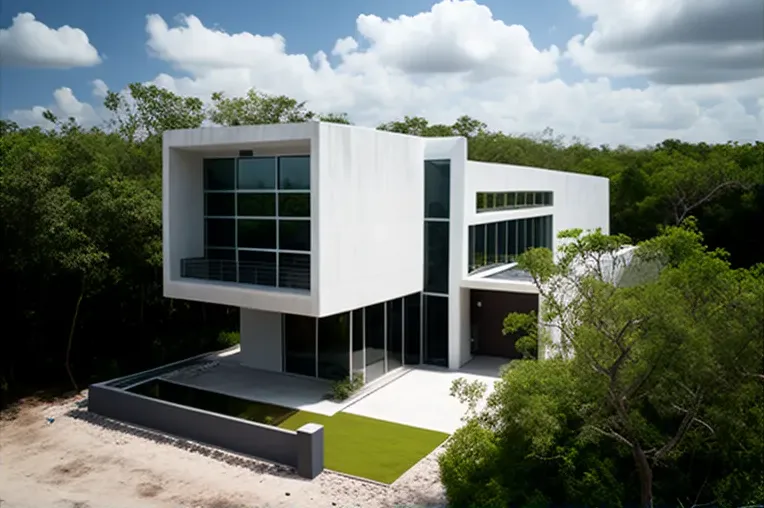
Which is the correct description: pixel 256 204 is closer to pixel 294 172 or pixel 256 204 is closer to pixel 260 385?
pixel 294 172

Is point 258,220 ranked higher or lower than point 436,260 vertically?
higher

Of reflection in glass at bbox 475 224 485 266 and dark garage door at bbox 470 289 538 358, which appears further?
dark garage door at bbox 470 289 538 358

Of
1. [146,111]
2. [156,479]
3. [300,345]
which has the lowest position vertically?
[156,479]

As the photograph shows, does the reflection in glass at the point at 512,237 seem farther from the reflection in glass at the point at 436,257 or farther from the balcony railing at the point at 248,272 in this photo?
the balcony railing at the point at 248,272

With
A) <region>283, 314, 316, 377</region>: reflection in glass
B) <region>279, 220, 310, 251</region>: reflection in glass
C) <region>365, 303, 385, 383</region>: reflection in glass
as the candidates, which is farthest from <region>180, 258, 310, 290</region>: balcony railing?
<region>365, 303, 385, 383</region>: reflection in glass

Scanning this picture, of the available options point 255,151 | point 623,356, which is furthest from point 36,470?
point 623,356

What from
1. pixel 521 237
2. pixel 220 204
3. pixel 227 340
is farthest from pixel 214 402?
pixel 521 237

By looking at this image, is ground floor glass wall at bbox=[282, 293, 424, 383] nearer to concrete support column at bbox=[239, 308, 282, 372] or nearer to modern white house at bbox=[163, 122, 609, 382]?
modern white house at bbox=[163, 122, 609, 382]
